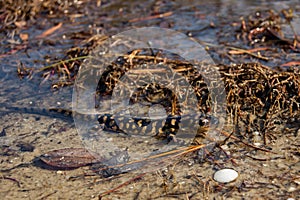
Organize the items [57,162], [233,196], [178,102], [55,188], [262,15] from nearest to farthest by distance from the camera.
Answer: [233,196], [55,188], [57,162], [178,102], [262,15]

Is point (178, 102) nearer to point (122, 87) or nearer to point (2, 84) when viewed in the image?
point (122, 87)

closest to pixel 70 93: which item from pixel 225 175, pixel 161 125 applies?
pixel 161 125

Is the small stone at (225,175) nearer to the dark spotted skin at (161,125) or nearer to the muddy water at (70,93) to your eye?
the muddy water at (70,93)

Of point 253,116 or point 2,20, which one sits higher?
point 2,20

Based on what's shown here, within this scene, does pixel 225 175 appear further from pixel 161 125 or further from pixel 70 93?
pixel 70 93

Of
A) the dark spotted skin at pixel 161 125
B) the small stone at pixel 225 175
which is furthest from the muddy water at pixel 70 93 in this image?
the dark spotted skin at pixel 161 125

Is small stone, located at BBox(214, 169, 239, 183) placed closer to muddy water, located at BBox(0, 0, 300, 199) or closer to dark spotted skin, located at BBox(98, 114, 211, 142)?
muddy water, located at BBox(0, 0, 300, 199)

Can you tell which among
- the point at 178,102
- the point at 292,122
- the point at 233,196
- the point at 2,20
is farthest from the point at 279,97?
→ the point at 2,20

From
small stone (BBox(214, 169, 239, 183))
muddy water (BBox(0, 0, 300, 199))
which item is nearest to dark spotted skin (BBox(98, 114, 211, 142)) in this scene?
muddy water (BBox(0, 0, 300, 199))
